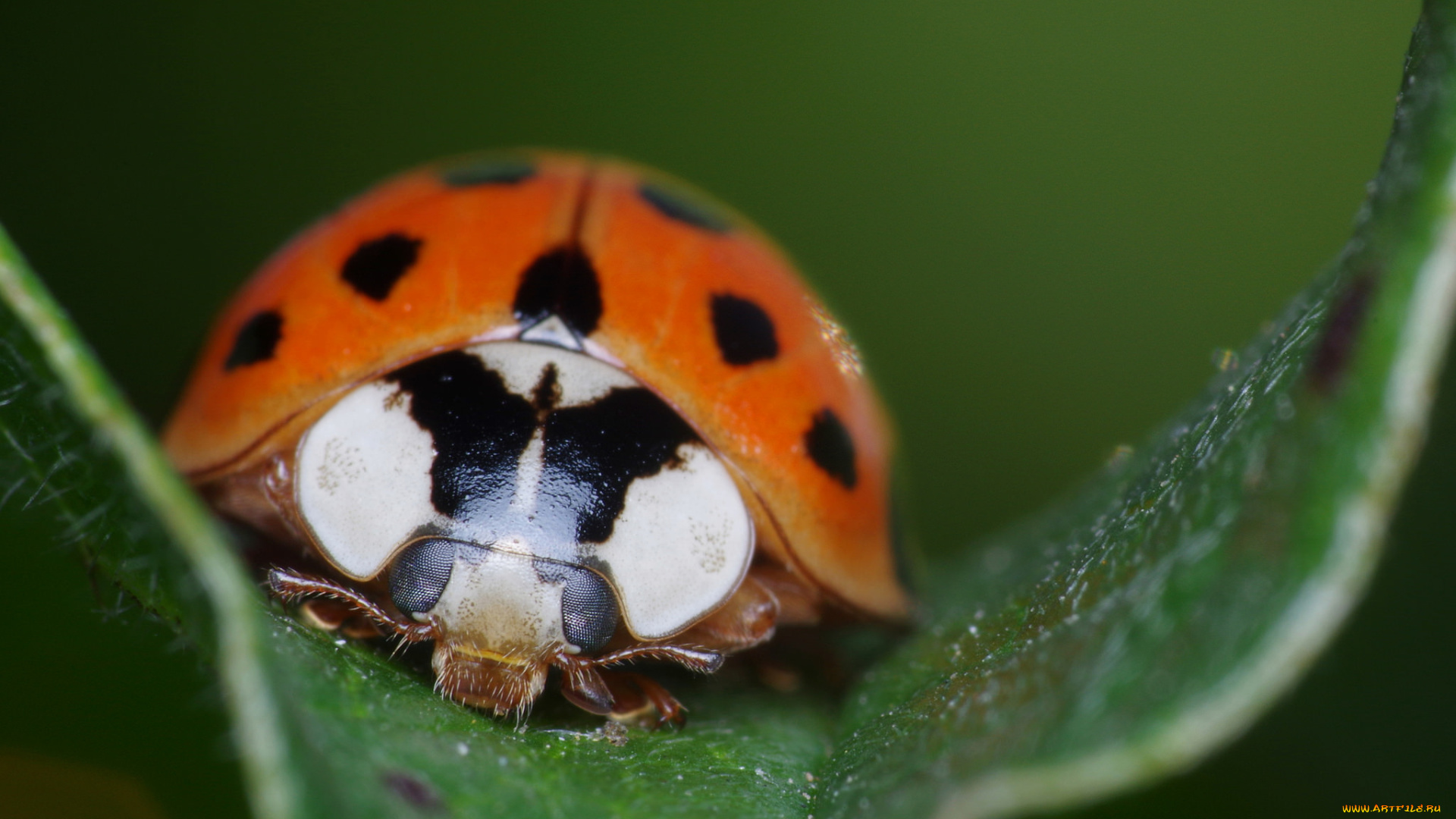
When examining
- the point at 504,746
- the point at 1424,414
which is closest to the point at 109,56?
the point at 504,746

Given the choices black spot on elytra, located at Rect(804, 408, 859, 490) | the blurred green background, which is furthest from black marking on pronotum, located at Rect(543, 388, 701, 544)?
the blurred green background

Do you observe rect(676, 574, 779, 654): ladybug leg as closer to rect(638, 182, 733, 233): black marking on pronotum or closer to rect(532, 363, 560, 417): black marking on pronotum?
rect(532, 363, 560, 417): black marking on pronotum

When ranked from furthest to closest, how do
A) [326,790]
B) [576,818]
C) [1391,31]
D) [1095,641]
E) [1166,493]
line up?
1. [1391,31]
2. [1166,493]
3. [576,818]
4. [1095,641]
5. [326,790]

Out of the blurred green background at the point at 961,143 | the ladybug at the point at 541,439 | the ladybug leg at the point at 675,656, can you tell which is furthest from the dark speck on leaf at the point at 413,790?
the blurred green background at the point at 961,143

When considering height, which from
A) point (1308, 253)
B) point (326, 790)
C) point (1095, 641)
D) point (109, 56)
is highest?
point (1308, 253)

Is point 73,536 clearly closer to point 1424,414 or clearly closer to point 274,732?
point 274,732

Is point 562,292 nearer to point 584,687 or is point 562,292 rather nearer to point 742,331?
point 742,331
